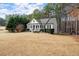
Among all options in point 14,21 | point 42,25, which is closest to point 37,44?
point 42,25

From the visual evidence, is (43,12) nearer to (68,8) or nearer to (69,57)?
(68,8)

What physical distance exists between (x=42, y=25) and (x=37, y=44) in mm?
184

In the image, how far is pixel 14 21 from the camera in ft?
6.24

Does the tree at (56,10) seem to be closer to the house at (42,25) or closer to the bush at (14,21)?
the house at (42,25)

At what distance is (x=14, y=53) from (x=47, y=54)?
Answer: 0.99 ft

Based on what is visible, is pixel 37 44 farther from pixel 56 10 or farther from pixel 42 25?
pixel 56 10

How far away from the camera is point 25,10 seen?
1.90m

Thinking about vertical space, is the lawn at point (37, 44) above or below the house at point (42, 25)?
below

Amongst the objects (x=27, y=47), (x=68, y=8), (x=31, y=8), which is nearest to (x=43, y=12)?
Answer: (x=31, y=8)

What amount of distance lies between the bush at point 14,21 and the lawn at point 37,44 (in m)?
0.06

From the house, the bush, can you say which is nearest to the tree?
the house

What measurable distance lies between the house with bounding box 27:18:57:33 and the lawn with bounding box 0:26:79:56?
5 cm

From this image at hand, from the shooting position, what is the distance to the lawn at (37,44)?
6.17ft

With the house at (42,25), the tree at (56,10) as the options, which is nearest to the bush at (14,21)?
the house at (42,25)
